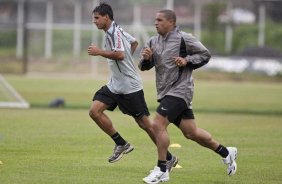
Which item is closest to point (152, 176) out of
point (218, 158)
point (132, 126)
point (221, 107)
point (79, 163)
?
point (79, 163)

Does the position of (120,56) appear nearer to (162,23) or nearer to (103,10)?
(103,10)

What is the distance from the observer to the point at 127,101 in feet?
43.3

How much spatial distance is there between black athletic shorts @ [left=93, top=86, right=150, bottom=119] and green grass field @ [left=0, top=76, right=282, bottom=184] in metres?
0.80

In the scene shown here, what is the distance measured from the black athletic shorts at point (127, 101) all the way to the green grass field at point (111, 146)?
31.6 inches

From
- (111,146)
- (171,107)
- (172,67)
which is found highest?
(172,67)

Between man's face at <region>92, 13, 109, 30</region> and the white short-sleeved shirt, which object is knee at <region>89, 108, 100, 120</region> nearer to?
the white short-sleeved shirt

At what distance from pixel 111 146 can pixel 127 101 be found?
2857mm

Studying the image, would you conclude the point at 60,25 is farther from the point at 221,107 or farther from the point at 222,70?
the point at 221,107

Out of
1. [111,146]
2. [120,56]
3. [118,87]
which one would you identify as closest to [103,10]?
[120,56]

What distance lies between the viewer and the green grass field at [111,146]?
12.3 m

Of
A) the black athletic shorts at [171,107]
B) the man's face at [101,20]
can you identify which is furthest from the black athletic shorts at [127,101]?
the black athletic shorts at [171,107]

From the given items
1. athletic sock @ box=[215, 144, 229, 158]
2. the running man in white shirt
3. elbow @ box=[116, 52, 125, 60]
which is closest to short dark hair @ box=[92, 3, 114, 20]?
the running man in white shirt

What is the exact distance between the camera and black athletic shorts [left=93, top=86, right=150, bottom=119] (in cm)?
1316

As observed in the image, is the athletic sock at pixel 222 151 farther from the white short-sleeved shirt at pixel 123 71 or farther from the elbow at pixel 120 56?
the elbow at pixel 120 56
